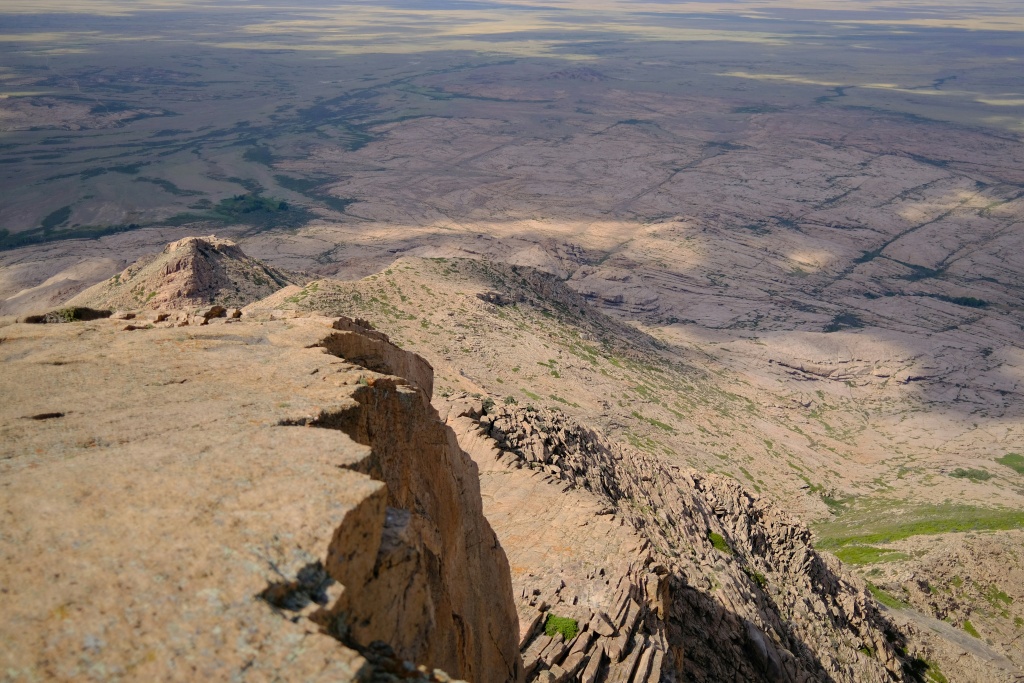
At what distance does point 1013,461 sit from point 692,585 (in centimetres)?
3740

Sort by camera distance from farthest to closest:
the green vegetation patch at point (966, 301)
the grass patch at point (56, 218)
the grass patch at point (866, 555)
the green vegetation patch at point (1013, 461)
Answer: the grass patch at point (56, 218)
the green vegetation patch at point (966, 301)
the green vegetation patch at point (1013, 461)
the grass patch at point (866, 555)

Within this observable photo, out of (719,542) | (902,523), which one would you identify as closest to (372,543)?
(719,542)

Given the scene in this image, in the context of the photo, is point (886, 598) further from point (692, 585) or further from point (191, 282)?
point (191, 282)

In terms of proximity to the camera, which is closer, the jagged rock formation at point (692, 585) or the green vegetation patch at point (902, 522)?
the jagged rock formation at point (692, 585)

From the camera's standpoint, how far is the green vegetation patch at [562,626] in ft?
47.5

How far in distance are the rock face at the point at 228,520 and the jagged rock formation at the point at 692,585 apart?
3.74 meters

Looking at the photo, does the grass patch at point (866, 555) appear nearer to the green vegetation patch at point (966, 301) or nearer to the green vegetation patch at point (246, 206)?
the green vegetation patch at point (966, 301)

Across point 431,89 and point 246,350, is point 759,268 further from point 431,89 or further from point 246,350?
point 431,89

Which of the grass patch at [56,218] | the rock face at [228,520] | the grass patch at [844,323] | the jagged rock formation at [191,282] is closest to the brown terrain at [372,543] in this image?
the rock face at [228,520]

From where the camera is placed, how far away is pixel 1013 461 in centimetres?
4419

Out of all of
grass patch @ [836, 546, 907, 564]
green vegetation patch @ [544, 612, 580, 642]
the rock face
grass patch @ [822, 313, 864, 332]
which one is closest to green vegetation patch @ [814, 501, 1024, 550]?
grass patch @ [836, 546, 907, 564]

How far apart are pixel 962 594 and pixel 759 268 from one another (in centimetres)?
5739

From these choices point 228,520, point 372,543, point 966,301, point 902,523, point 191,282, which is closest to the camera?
point 228,520

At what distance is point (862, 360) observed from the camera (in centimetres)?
5947
